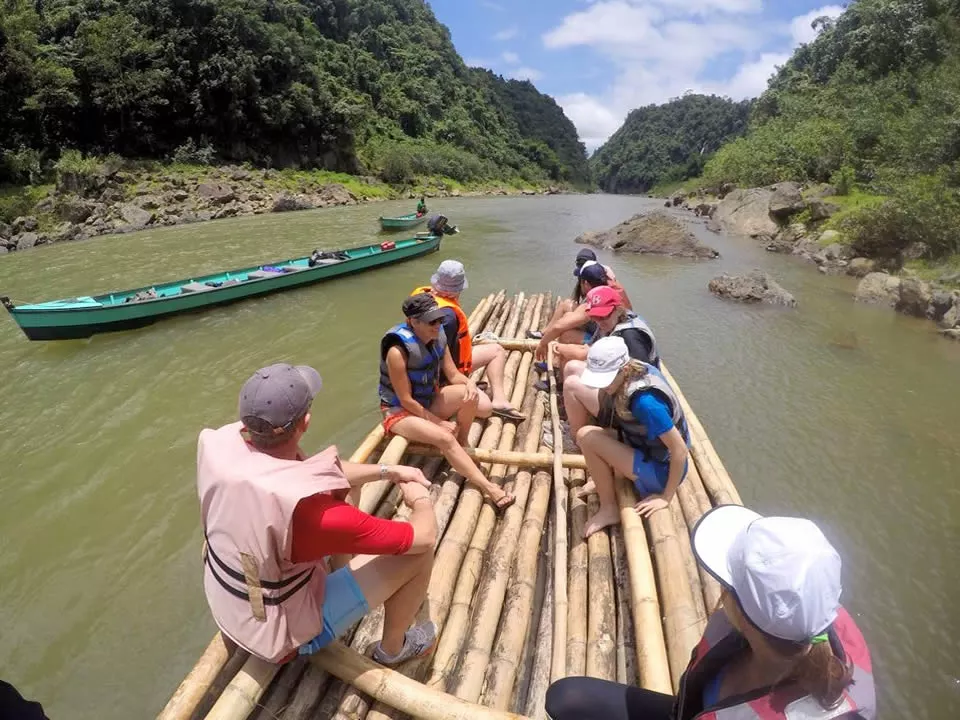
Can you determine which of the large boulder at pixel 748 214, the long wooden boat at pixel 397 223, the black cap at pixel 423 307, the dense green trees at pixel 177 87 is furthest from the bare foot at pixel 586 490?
the dense green trees at pixel 177 87

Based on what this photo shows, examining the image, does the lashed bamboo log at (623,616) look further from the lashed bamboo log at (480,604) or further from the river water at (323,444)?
the river water at (323,444)

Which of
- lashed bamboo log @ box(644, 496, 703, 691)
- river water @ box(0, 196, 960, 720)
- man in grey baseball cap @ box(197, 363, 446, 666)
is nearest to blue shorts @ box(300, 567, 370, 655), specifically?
man in grey baseball cap @ box(197, 363, 446, 666)

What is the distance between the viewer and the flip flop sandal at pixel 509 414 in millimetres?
5105

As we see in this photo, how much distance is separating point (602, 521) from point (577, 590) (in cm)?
53

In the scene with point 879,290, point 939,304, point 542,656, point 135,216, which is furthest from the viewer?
point 135,216

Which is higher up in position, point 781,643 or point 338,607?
point 781,643

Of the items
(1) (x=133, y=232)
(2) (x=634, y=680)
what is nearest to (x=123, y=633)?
(2) (x=634, y=680)

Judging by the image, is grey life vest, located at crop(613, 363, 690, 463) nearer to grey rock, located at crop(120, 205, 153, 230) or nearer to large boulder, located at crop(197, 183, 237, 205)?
grey rock, located at crop(120, 205, 153, 230)

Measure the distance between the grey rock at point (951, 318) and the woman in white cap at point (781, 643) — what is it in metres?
11.3

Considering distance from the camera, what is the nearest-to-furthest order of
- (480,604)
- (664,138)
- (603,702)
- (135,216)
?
(603,702), (480,604), (135,216), (664,138)

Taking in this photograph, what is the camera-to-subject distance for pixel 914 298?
10633 millimetres

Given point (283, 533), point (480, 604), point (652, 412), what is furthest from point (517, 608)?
point (283, 533)

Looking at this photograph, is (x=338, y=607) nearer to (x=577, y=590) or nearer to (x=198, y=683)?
(x=198, y=683)

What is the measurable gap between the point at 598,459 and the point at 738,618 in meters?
2.00
